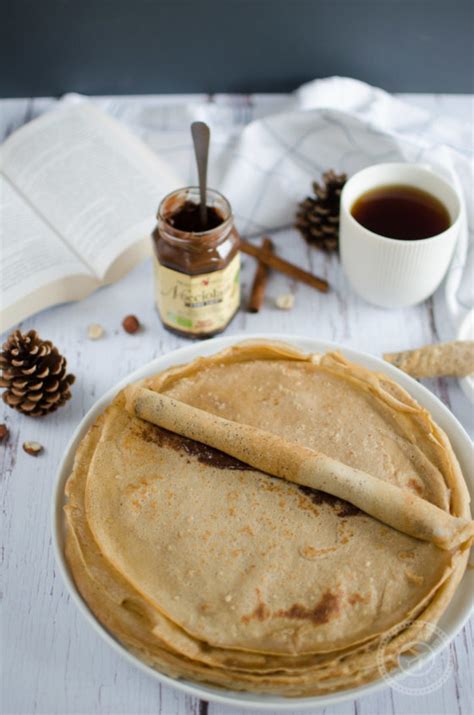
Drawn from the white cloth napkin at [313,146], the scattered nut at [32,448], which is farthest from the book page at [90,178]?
the scattered nut at [32,448]

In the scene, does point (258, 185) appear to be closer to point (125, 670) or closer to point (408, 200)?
point (408, 200)

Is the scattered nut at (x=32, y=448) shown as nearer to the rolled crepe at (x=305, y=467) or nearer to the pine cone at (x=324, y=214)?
the rolled crepe at (x=305, y=467)

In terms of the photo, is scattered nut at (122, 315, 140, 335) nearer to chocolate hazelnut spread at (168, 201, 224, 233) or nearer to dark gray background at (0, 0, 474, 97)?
chocolate hazelnut spread at (168, 201, 224, 233)

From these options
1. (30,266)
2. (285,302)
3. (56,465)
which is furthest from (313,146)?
(56,465)

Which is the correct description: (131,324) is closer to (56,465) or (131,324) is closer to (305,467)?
(56,465)

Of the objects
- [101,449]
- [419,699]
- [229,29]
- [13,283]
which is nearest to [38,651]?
[101,449]

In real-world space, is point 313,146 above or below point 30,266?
above
